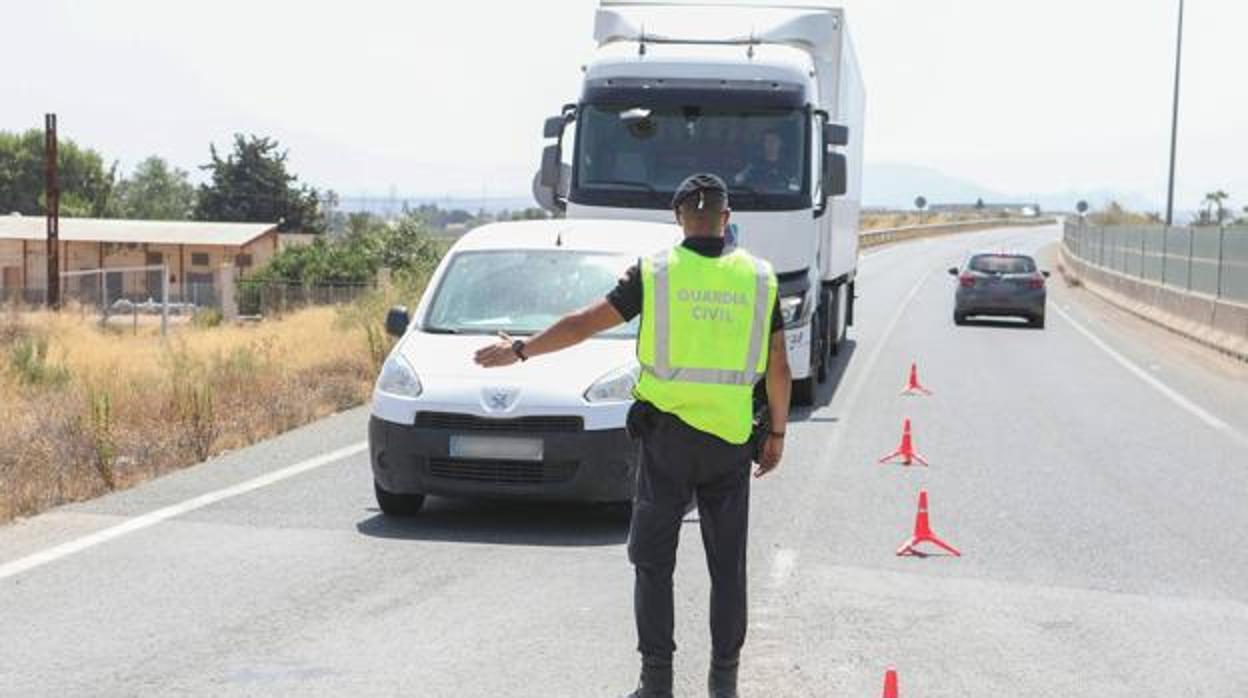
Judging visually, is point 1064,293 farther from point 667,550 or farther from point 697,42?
point 667,550

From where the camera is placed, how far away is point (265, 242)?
86.6 metres

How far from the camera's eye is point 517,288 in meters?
10.8

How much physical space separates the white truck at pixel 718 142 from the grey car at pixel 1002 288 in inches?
659

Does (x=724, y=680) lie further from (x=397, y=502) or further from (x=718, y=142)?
(x=718, y=142)

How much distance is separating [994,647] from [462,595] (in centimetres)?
240

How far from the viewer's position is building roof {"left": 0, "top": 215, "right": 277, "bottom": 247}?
77.4 m

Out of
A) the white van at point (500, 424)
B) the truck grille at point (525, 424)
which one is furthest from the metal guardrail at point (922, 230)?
the truck grille at point (525, 424)

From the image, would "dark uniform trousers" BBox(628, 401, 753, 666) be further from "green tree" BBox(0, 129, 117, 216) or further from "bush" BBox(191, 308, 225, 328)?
"green tree" BBox(0, 129, 117, 216)

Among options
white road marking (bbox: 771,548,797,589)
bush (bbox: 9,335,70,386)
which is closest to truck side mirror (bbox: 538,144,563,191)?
white road marking (bbox: 771,548,797,589)

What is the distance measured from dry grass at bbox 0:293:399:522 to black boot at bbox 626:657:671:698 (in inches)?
202

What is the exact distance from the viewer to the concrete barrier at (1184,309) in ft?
84.3

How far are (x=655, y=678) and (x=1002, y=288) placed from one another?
90.4 feet

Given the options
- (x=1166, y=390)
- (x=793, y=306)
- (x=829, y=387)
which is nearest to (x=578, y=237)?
(x=793, y=306)

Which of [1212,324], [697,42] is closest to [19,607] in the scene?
[697,42]
